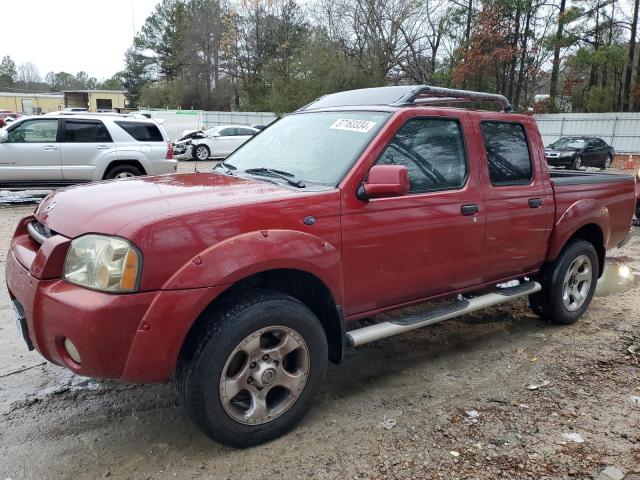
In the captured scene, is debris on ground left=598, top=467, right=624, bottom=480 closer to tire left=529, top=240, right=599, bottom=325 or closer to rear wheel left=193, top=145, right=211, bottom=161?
tire left=529, top=240, right=599, bottom=325

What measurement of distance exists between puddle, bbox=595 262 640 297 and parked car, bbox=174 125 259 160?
17.4 metres

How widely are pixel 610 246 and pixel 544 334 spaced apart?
4.21 ft

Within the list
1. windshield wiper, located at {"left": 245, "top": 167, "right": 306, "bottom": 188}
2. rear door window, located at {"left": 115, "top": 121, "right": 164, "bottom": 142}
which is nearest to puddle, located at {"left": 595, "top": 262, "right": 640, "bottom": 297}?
windshield wiper, located at {"left": 245, "top": 167, "right": 306, "bottom": 188}

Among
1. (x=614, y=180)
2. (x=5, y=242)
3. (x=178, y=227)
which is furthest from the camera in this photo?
(x=5, y=242)

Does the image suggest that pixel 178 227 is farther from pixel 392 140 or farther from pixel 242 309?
pixel 392 140

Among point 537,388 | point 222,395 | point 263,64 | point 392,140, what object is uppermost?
point 263,64

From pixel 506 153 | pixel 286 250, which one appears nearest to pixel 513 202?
pixel 506 153

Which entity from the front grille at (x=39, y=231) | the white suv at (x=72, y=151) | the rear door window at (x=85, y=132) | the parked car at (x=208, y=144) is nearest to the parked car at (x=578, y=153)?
the parked car at (x=208, y=144)

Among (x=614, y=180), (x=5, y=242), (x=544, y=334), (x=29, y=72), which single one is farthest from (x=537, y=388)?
(x=29, y=72)

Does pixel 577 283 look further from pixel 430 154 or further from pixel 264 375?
pixel 264 375

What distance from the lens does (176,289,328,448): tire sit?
2.65m

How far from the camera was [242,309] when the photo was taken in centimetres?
273

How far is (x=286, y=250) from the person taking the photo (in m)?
2.81

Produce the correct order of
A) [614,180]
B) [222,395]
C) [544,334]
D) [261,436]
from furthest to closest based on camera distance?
[614,180] < [544,334] < [261,436] < [222,395]
